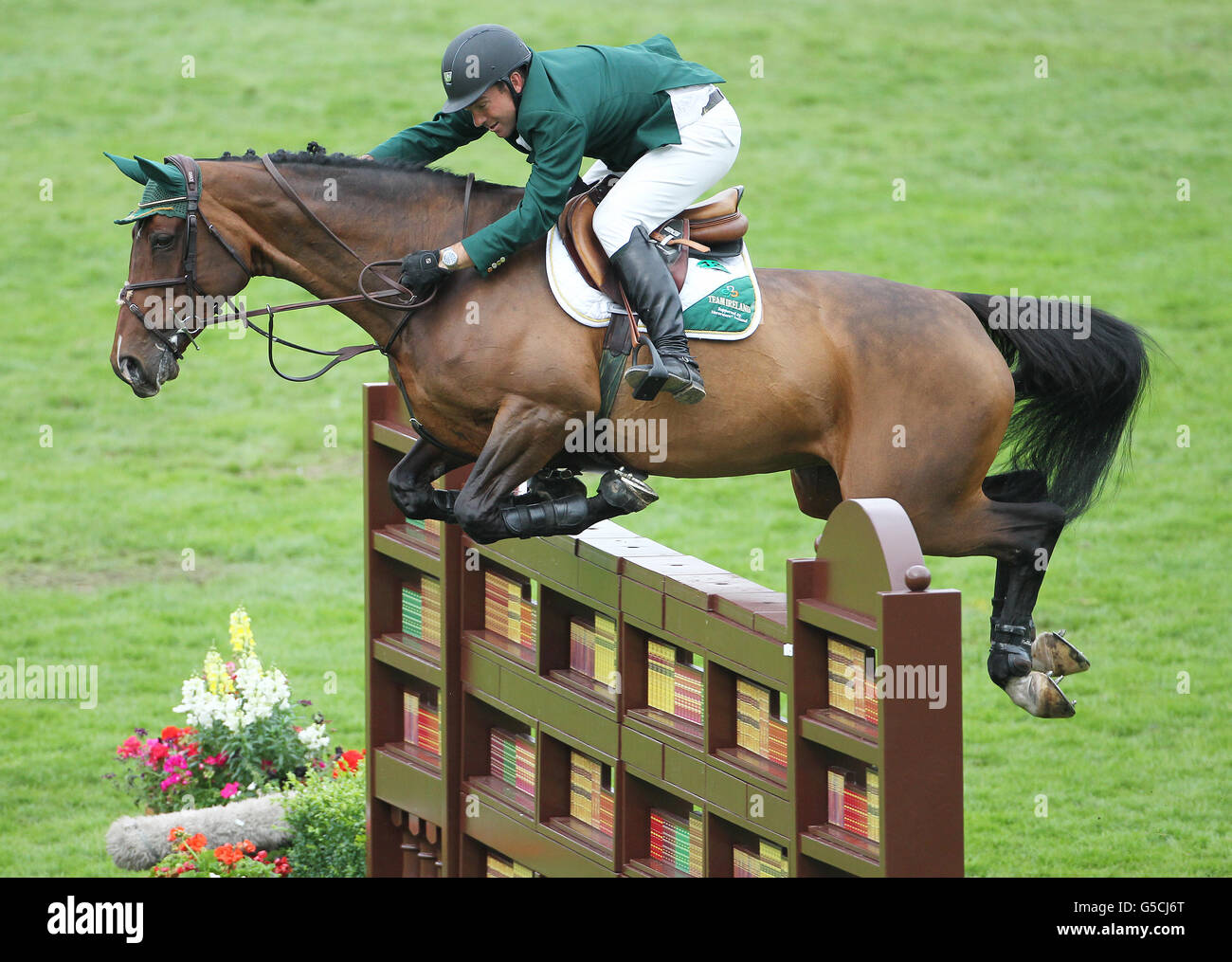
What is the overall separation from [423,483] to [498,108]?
5.00 ft

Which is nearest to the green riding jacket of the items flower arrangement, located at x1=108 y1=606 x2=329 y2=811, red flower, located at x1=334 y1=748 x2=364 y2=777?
red flower, located at x1=334 y1=748 x2=364 y2=777

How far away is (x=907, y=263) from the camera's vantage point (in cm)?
1869

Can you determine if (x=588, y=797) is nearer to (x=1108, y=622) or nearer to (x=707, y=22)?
(x=1108, y=622)

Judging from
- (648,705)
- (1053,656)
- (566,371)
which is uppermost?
(566,371)

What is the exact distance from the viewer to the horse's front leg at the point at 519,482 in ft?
21.9

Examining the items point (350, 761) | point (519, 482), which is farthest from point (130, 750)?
point (519, 482)

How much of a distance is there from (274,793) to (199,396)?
8.92 metres

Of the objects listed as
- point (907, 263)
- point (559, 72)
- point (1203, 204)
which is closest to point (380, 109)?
point (907, 263)

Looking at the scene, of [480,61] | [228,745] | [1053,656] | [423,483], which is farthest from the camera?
[228,745]

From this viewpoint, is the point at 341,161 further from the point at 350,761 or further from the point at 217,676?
the point at 217,676

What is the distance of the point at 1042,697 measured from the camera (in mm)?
6758

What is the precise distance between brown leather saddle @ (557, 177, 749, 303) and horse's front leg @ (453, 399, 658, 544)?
550 millimetres

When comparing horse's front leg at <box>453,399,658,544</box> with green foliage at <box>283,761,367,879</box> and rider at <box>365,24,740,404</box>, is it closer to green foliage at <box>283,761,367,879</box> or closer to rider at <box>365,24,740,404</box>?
rider at <box>365,24,740,404</box>

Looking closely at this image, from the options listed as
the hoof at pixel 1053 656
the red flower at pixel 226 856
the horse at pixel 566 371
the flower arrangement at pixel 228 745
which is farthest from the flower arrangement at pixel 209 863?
the hoof at pixel 1053 656
